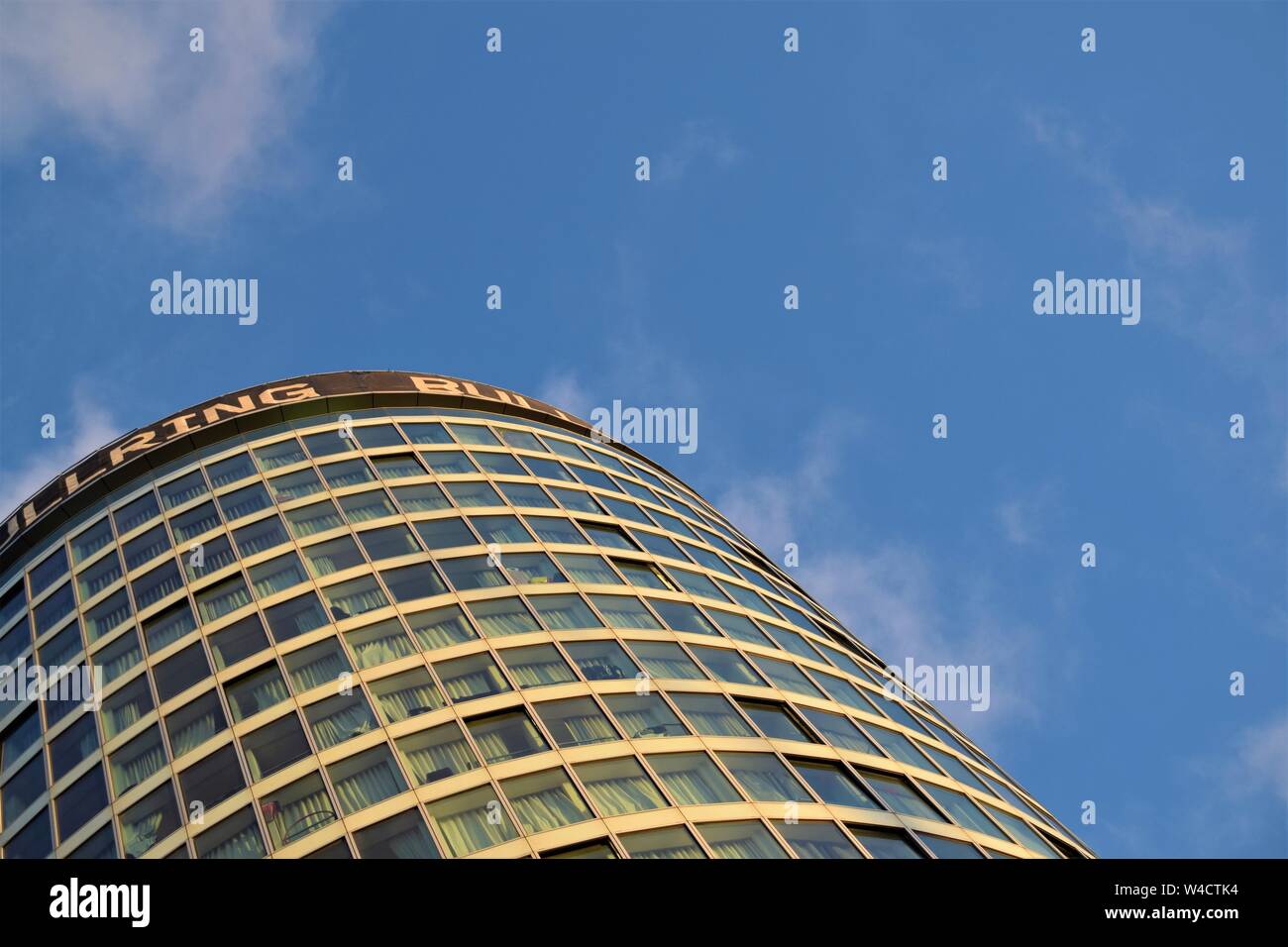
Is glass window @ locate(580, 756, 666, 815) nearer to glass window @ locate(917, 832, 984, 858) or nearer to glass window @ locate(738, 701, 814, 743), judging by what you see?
glass window @ locate(738, 701, 814, 743)

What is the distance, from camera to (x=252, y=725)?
1288 inches

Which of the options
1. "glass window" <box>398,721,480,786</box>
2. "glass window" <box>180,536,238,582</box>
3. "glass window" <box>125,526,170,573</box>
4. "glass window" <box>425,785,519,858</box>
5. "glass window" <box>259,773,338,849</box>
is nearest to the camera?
"glass window" <box>425,785,519,858</box>

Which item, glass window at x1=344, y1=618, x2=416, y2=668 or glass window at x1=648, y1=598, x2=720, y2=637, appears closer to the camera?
glass window at x1=344, y1=618, x2=416, y2=668

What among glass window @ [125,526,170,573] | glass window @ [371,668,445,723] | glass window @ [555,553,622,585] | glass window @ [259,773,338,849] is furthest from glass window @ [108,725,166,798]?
glass window @ [555,553,622,585]

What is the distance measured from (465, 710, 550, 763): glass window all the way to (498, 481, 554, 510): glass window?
41.4 feet

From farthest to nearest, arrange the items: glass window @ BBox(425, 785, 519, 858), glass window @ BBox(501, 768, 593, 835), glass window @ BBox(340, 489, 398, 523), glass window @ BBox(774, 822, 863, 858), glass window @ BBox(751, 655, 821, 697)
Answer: glass window @ BBox(340, 489, 398, 523), glass window @ BBox(751, 655, 821, 697), glass window @ BBox(774, 822, 863, 858), glass window @ BBox(501, 768, 593, 835), glass window @ BBox(425, 785, 519, 858)

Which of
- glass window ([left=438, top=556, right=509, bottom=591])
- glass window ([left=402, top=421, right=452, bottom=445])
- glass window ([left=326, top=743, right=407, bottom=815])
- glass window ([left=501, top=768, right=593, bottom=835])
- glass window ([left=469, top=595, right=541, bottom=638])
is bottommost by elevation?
glass window ([left=501, top=768, right=593, bottom=835])

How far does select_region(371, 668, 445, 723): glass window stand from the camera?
3253 cm

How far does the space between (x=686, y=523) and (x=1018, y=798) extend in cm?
1656

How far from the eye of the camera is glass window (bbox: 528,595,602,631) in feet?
122

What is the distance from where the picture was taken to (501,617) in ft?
120

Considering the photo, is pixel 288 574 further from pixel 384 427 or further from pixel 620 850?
pixel 620 850

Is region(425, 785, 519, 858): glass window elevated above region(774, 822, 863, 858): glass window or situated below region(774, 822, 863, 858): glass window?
above
